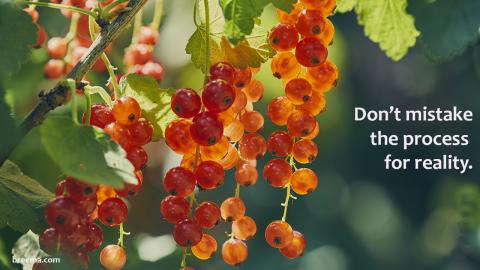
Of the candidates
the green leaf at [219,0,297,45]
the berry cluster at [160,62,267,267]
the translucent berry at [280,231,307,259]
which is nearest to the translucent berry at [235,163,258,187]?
the berry cluster at [160,62,267,267]

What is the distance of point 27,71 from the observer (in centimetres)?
191

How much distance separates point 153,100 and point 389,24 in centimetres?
37

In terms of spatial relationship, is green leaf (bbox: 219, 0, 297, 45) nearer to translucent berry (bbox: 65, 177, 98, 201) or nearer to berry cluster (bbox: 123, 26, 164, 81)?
translucent berry (bbox: 65, 177, 98, 201)

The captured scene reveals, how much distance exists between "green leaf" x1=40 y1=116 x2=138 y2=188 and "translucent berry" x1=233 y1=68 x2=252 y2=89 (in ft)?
0.77

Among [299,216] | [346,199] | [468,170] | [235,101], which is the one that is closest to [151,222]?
[299,216]

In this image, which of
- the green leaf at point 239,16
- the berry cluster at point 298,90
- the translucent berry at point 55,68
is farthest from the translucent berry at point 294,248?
the translucent berry at point 55,68

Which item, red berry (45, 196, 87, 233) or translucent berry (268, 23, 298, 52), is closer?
red berry (45, 196, 87, 233)

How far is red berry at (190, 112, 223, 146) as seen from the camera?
3.51 ft

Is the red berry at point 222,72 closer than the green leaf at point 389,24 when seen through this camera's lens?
Yes

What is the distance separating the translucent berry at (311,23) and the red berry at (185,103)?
0.18 m

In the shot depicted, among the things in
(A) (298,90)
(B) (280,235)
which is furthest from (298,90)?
(B) (280,235)

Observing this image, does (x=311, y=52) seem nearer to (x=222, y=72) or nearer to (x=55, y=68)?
(x=222, y=72)

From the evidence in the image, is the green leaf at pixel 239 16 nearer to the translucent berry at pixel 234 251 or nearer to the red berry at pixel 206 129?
the red berry at pixel 206 129

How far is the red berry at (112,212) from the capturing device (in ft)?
3.62
